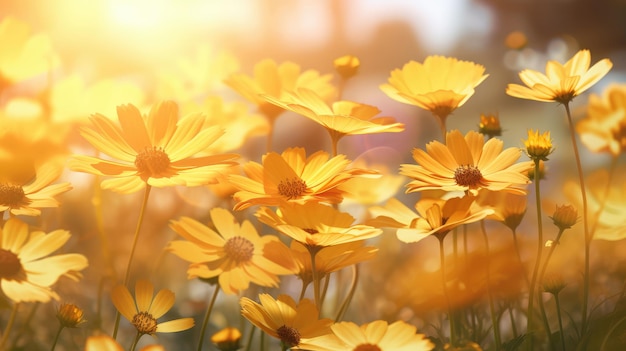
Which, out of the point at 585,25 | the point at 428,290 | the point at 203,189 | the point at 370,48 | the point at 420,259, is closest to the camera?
the point at 428,290

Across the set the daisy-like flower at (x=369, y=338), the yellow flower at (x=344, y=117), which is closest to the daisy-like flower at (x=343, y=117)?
the yellow flower at (x=344, y=117)

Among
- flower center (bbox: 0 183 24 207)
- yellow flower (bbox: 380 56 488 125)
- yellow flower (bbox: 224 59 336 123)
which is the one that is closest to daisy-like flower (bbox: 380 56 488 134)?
yellow flower (bbox: 380 56 488 125)

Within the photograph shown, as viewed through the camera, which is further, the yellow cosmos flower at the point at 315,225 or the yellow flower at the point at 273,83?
the yellow flower at the point at 273,83

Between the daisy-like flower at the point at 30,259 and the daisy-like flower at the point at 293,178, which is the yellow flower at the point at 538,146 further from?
the daisy-like flower at the point at 30,259

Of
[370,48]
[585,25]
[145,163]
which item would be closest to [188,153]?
[145,163]

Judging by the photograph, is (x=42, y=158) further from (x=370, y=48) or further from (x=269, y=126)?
(x=370, y=48)

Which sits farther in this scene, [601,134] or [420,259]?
[420,259]
